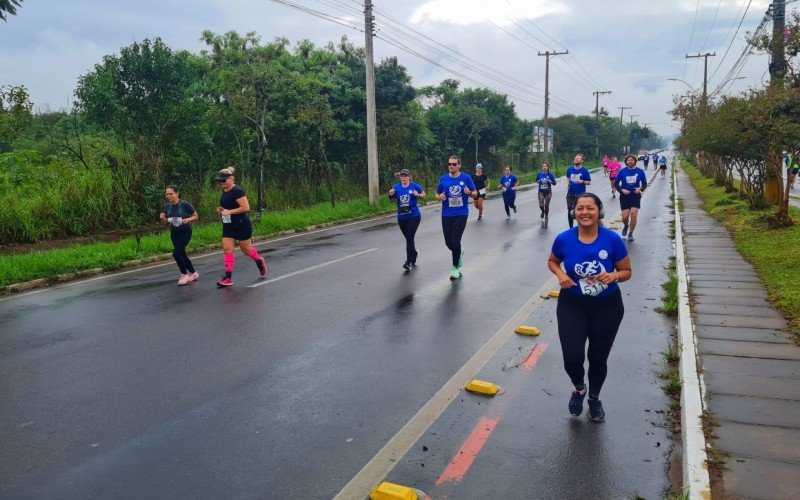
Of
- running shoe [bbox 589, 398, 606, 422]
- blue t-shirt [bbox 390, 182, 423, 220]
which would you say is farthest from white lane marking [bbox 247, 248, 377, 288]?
running shoe [bbox 589, 398, 606, 422]

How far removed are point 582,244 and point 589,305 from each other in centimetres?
44

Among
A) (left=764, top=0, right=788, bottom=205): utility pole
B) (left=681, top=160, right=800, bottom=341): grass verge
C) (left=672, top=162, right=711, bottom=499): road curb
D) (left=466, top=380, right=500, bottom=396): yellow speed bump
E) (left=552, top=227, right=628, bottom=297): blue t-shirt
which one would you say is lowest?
(left=466, top=380, right=500, bottom=396): yellow speed bump

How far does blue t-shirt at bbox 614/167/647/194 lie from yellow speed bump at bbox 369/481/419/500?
1051 cm

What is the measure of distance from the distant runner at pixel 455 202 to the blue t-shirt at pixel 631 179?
4852mm

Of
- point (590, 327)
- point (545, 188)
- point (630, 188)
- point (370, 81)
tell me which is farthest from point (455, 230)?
point (370, 81)

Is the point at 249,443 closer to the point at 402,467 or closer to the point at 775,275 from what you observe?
the point at 402,467

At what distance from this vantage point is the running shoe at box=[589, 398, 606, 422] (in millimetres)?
4305

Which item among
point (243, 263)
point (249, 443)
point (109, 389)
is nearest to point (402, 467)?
point (249, 443)

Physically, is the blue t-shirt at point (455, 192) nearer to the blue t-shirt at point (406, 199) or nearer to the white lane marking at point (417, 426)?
the blue t-shirt at point (406, 199)

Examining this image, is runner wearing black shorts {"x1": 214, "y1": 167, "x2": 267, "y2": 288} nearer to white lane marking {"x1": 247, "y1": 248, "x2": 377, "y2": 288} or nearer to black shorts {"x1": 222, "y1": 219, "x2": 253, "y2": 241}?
black shorts {"x1": 222, "y1": 219, "x2": 253, "y2": 241}

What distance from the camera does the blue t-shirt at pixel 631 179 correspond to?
1235cm

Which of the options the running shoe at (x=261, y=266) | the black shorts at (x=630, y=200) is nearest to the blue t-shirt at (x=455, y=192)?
the running shoe at (x=261, y=266)

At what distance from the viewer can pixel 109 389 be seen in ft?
16.7

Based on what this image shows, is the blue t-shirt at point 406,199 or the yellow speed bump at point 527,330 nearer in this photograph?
the yellow speed bump at point 527,330
